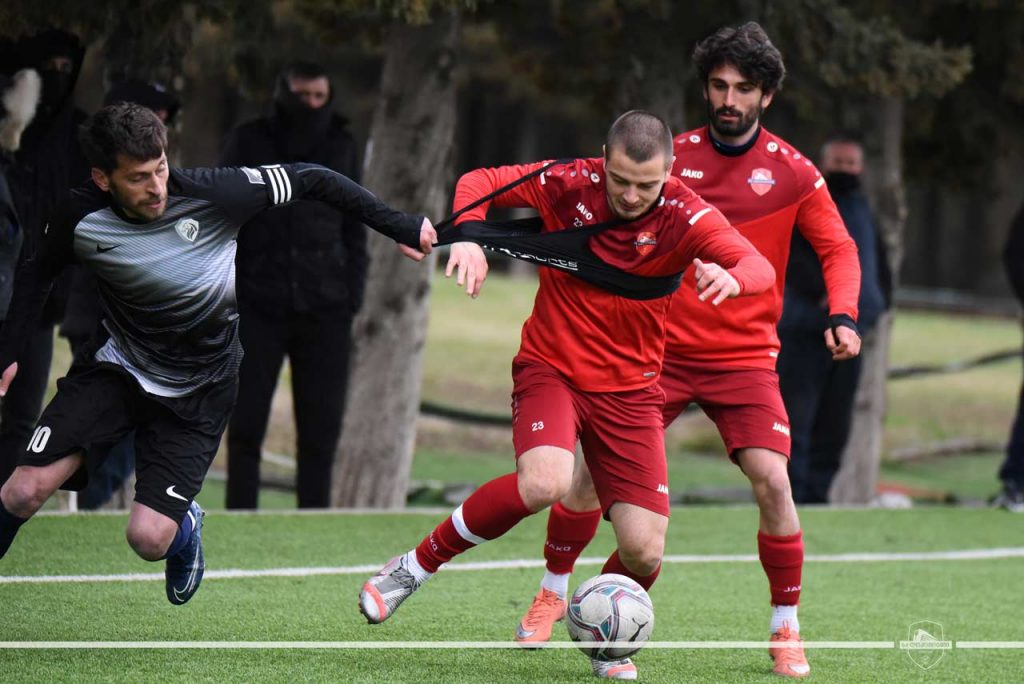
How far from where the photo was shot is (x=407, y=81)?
10805 mm

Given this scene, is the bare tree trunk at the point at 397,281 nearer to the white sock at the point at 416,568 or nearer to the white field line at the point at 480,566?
the white field line at the point at 480,566

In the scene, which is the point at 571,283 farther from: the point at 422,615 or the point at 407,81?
the point at 407,81

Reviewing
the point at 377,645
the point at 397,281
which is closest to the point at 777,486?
the point at 377,645

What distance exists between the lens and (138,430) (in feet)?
20.5

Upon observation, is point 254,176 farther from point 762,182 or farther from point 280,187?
point 762,182

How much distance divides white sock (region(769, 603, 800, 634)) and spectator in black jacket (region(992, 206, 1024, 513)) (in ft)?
19.9

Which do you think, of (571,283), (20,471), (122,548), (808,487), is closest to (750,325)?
(571,283)

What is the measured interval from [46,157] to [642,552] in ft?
12.8

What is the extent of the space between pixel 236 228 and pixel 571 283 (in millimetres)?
1305

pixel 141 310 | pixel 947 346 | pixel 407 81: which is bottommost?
pixel 947 346

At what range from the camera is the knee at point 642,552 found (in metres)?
6.05

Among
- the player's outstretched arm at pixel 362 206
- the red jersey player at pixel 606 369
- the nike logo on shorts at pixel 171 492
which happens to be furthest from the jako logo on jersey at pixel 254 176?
the nike logo on shorts at pixel 171 492

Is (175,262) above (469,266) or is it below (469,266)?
below

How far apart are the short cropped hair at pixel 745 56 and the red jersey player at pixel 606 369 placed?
26.2 inches
